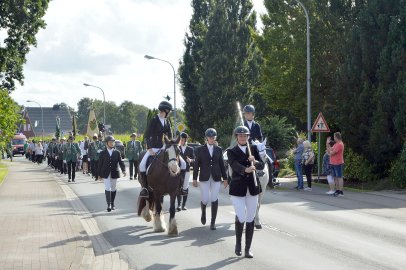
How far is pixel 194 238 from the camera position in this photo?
11.9m

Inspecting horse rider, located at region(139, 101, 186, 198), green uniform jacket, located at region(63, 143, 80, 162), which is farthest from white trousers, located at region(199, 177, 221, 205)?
green uniform jacket, located at region(63, 143, 80, 162)

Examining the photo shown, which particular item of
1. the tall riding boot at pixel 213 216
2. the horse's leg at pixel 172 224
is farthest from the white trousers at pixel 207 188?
the horse's leg at pixel 172 224

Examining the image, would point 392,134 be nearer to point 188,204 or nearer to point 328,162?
point 328,162

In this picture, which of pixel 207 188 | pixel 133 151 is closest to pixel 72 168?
pixel 133 151

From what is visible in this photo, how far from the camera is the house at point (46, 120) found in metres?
149

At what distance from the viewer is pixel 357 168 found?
2480 centimetres

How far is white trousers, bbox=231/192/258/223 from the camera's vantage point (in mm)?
9680

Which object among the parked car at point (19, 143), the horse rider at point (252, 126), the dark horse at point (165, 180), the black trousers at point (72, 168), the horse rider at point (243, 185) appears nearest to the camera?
the horse rider at point (243, 185)

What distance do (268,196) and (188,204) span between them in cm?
349

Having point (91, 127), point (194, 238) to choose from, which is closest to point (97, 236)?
point (194, 238)

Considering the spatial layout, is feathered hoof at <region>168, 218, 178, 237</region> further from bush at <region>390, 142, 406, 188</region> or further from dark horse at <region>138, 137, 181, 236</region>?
bush at <region>390, 142, 406, 188</region>

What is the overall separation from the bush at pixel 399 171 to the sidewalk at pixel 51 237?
10251 millimetres

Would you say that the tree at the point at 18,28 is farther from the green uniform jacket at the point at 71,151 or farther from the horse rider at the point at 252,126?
the horse rider at the point at 252,126

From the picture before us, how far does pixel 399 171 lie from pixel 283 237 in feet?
36.4
